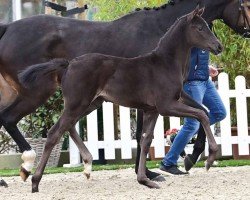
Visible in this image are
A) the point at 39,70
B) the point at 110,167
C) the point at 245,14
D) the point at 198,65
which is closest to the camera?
the point at 39,70

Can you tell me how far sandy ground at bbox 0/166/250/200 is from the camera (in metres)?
6.74

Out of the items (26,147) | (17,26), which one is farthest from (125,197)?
(17,26)

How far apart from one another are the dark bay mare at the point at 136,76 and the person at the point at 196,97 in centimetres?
103

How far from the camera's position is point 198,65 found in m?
8.35

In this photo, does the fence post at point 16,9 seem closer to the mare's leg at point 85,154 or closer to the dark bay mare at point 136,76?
the mare's leg at point 85,154

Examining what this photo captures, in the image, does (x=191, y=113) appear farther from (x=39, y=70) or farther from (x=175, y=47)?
(x=39, y=70)

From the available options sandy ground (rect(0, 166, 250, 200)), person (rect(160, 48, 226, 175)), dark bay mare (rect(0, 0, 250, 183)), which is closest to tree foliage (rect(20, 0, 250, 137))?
sandy ground (rect(0, 166, 250, 200))

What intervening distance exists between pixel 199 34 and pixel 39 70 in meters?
1.53

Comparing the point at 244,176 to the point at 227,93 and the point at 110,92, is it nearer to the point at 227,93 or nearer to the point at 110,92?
the point at 110,92

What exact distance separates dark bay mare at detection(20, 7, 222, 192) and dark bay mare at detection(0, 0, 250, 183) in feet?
1.59

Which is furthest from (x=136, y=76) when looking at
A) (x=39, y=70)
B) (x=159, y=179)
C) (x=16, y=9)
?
(x=16, y=9)

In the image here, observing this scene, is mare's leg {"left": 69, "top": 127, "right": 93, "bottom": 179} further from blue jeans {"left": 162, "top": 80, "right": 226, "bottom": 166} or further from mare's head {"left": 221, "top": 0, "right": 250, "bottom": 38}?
mare's head {"left": 221, "top": 0, "right": 250, "bottom": 38}

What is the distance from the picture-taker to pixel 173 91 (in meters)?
7.04

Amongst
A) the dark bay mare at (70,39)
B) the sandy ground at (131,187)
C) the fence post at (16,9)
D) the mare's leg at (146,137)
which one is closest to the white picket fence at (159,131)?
the sandy ground at (131,187)
